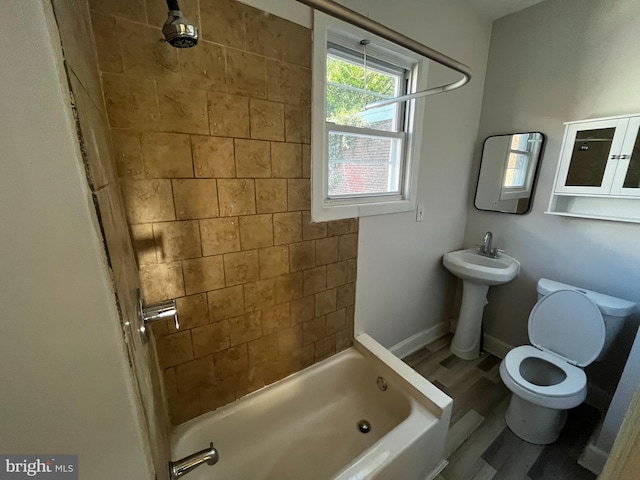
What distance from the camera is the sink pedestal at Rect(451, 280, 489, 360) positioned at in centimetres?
203

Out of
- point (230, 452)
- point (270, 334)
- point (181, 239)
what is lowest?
point (230, 452)

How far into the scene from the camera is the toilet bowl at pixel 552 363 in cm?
137

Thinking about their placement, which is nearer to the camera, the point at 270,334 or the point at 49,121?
the point at 49,121

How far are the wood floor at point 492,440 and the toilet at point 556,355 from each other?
0.08 meters

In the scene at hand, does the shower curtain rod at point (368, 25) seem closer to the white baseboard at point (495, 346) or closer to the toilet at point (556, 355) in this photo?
the toilet at point (556, 355)

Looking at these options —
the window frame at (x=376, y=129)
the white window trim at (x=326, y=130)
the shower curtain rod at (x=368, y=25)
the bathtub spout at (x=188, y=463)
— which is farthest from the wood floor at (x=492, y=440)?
the shower curtain rod at (x=368, y=25)

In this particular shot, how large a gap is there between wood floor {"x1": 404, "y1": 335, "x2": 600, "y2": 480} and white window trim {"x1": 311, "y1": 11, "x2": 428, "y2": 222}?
1376 mm

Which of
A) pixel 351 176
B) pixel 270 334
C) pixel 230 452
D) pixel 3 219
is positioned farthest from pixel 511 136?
pixel 230 452

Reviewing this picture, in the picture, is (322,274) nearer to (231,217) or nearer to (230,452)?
(231,217)

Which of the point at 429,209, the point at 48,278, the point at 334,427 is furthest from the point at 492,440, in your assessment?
the point at 48,278

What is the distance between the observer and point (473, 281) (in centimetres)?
195

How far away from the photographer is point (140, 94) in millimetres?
897

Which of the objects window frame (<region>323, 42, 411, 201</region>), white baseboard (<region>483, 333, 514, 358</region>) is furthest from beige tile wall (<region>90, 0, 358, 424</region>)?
white baseboard (<region>483, 333, 514, 358</region>)

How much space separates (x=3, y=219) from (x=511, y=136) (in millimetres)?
2492
